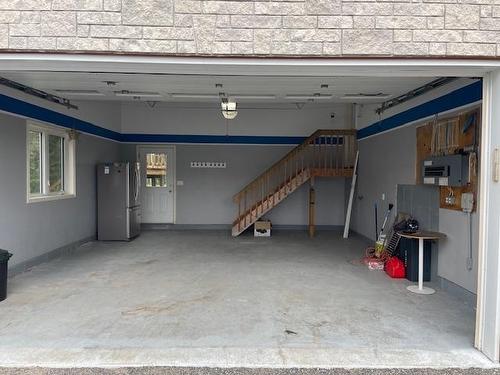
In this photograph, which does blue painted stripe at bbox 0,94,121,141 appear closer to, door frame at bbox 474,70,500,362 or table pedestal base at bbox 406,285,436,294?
door frame at bbox 474,70,500,362

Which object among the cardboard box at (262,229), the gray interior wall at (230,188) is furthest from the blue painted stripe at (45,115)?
the cardboard box at (262,229)

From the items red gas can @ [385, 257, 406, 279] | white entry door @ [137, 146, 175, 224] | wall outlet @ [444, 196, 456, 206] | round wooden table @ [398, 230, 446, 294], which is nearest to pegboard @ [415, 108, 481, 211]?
wall outlet @ [444, 196, 456, 206]

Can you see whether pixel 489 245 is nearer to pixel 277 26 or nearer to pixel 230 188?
pixel 277 26

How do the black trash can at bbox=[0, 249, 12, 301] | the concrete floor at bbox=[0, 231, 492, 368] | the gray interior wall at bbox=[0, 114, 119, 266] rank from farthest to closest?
the gray interior wall at bbox=[0, 114, 119, 266] < the black trash can at bbox=[0, 249, 12, 301] < the concrete floor at bbox=[0, 231, 492, 368]

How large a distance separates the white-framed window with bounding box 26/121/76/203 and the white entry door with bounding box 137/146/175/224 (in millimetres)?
2830

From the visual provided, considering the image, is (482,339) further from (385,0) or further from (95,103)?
(95,103)

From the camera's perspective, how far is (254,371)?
104 inches

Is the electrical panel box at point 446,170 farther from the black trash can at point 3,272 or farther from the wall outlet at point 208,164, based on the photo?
the wall outlet at point 208,164

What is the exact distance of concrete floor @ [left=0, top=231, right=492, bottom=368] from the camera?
2.85 m

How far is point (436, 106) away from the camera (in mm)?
4887

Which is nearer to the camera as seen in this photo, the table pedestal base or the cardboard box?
the table pedestal base

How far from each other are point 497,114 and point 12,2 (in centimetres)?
367

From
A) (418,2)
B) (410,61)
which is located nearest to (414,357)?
(410,61)

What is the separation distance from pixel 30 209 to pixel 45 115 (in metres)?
1.54
